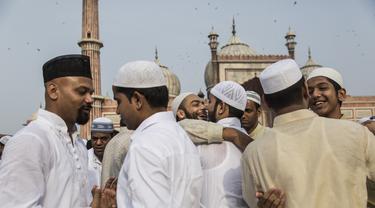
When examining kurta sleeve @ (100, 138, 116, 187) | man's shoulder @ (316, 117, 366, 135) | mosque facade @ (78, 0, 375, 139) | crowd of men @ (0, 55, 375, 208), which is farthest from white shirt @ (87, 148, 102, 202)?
mosque facade @ (78, 0, 375, 139)

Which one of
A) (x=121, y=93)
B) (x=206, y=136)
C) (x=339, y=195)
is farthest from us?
(x=206, y=136)

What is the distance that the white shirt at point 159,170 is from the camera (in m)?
1.52

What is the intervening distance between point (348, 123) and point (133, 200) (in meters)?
0.87

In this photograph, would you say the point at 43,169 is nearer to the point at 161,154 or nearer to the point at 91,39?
the point at 161,154

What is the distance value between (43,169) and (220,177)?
0.90 meters

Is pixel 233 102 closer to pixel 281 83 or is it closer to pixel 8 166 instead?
pixel 281 83

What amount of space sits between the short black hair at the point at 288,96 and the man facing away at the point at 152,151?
0.41 m

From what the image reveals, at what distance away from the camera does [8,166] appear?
158 cm

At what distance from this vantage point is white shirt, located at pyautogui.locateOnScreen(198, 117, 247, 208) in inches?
87.3

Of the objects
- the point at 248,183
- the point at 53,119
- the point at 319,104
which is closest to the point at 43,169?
the point at 53,119

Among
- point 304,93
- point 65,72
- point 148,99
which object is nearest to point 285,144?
point 304,93

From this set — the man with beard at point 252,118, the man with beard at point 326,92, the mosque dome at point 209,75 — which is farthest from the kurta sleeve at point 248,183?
the mosque dome at point 209,75

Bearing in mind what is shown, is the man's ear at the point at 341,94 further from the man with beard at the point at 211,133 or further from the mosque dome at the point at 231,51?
the mosque dome at the point at 231,51

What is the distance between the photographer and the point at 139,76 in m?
1.75
